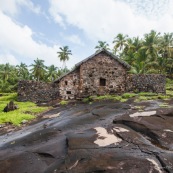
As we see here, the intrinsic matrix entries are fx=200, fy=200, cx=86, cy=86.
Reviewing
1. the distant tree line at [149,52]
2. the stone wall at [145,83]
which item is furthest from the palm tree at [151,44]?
the stone wall at [145,83]

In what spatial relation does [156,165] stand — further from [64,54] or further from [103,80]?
[64,54]

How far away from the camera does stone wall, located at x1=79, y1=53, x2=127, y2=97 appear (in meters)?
23.4

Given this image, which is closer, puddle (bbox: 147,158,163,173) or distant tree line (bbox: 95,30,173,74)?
puddle (bbox: 147,158,163,173)

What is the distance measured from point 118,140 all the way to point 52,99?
1818 cm

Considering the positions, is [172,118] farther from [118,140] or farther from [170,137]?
[118,140]

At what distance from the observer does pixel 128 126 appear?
8.71 meters

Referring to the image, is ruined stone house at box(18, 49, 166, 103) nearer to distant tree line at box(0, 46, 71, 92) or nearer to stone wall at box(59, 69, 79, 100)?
stone wall at box(59, 69, 79, 100)

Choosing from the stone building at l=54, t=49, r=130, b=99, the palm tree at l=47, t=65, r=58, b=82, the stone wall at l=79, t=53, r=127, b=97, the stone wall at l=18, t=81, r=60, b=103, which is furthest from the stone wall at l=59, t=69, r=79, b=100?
the palm tree at l=47, t=65, r=58, b=82

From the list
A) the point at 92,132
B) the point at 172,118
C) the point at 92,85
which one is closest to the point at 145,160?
the point at 92,132

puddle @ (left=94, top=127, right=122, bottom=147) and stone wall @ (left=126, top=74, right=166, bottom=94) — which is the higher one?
stone wall @ (left=126, top=74, right=166, bottom=94)

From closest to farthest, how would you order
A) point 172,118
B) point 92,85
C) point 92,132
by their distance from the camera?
Result: 1. point 92,132
2. point 172,118
3. point 92,85

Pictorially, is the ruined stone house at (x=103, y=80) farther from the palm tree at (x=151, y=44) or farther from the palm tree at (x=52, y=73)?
the palm tree at (x=52, y=73)

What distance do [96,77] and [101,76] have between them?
0.60 metres

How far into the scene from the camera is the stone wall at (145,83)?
23.5 meters
